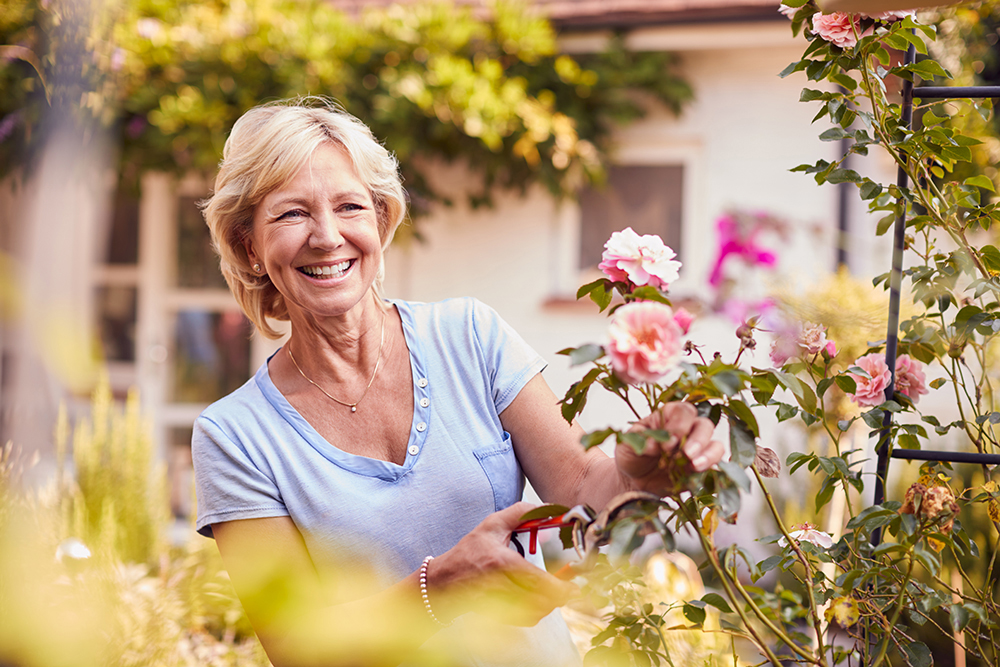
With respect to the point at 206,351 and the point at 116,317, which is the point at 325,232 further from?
the point at 116,317

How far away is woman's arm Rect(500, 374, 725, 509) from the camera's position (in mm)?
878

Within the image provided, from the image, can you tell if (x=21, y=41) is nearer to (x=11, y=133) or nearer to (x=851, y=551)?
(x=11, y=133)

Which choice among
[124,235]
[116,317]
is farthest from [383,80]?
[116,317]

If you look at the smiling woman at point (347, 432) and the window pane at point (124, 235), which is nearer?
the smiling woman at point (347, 432)

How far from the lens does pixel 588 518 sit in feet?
3.03

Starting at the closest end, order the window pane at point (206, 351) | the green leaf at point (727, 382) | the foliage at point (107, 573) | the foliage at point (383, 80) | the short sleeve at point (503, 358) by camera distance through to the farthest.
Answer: the green leaf at point (727, 382) → the short sleeve at point (503, 358) → the foliage at point (107, 573) → the foliage at point (383, 80) → the window pane at point (206, 351)

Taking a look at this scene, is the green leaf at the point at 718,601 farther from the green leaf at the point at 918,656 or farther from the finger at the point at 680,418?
the finger at the point at 680,418

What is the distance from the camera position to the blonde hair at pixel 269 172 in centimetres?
140

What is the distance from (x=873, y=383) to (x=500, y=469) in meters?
0.66

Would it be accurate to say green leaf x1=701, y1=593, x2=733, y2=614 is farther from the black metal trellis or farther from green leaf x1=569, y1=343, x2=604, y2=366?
green leaf x1=569, y1=343, x2=604, y2=366

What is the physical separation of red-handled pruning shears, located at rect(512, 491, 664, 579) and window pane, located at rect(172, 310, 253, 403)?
4.45 m

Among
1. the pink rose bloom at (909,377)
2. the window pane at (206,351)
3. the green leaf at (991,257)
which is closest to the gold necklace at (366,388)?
the pink rose bloom at (909,377)

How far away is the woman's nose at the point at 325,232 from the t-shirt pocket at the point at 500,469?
1.54 ft

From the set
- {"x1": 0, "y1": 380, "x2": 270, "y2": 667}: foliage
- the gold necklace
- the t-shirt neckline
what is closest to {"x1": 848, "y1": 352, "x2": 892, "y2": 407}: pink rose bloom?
the t-shirt neckline
